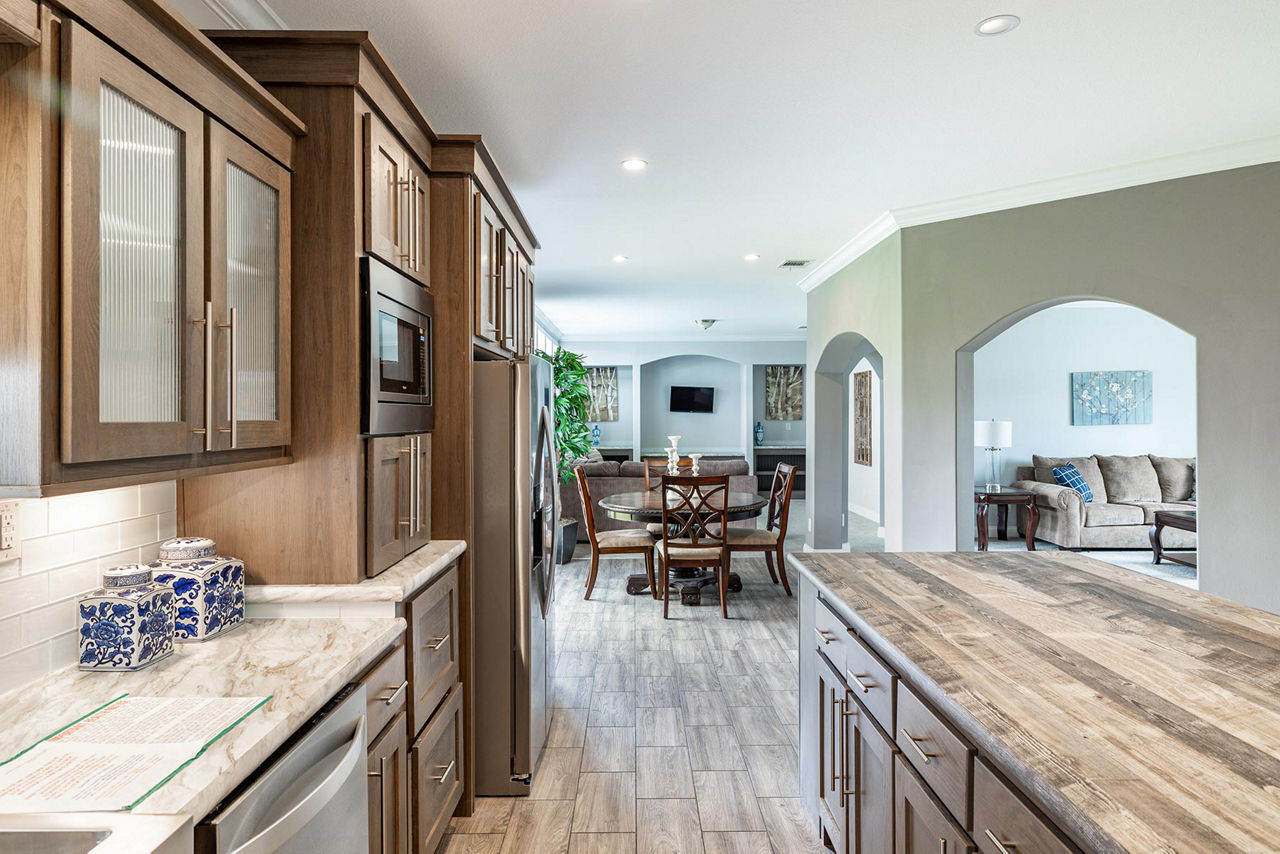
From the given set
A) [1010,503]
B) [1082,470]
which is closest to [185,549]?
[1010,503]

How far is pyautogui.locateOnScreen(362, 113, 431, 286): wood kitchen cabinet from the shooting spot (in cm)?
197

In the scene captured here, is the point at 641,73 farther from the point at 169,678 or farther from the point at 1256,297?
the point at 1256,297

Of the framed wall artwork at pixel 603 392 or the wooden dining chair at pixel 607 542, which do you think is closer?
the wooden dining chair at pixel 607 542

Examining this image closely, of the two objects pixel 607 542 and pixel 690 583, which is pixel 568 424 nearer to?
pixel 607 542

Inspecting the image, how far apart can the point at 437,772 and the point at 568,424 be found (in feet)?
17.2

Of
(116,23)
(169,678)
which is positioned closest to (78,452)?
(169,678)

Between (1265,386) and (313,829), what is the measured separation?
4157 mm

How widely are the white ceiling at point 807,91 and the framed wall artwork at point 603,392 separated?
8038mm

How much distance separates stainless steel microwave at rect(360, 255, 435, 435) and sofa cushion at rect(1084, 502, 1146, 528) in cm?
667

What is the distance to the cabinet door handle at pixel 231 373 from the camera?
1.53m

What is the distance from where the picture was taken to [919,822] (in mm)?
1434

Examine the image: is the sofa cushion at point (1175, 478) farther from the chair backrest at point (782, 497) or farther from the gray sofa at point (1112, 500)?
the chair backrest at point (782, 497)

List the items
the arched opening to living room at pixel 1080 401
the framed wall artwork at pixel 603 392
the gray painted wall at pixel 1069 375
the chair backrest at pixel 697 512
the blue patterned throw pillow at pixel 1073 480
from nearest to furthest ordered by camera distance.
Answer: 1. the chair backrest at pixel 697 512
2. the blue patterned throw pillow at pixel 1073 480
3. the arched opening to living room at pixel 1080 401
4. the gray painted wall at pixel 1069 375
5. the framed wall artwork at pixel 603 392

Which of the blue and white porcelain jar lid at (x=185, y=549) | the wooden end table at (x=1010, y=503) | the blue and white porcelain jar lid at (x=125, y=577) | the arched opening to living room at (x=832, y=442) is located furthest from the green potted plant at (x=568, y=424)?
the blue and white porcelain jar lid at (x=125, y=577)
